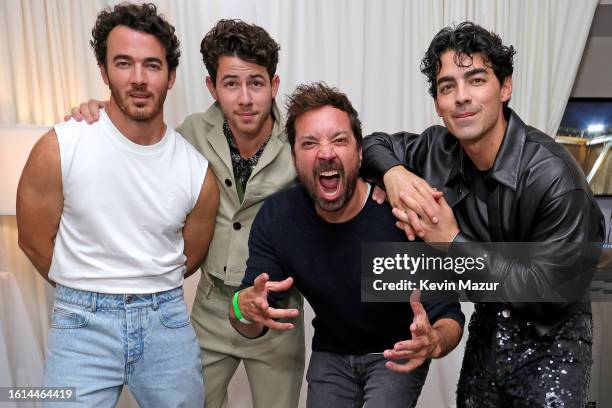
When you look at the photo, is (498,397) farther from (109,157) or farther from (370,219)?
(109,157)

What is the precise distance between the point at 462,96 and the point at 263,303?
87cm

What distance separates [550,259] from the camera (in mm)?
1643

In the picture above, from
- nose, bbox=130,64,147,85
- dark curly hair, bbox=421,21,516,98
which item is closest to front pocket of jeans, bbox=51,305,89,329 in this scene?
nose, bbox=130,64,147,85

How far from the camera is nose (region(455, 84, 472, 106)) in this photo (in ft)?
5.82

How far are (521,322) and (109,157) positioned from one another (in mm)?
1377

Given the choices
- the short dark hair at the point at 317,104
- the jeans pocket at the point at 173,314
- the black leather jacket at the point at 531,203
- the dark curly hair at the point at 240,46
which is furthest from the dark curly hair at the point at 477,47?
the jeans pocket at the point at 173,314

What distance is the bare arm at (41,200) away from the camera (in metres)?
1.83

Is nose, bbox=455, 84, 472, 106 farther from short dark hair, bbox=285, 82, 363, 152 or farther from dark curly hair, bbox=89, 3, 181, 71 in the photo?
dark curly hair, bbox=89, 3, 181, 71

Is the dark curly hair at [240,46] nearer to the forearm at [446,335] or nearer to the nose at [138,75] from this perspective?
the nose at [138,75]

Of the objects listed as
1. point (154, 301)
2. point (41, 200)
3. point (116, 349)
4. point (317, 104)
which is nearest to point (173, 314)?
point (154, 301)

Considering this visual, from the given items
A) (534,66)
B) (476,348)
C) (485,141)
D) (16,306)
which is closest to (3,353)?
(16,306)

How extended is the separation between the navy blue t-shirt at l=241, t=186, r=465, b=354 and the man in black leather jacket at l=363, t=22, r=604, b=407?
134 millimetres

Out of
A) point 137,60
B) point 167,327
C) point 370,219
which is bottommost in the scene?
point 167,327

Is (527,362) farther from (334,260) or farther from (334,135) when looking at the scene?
(334,135)
